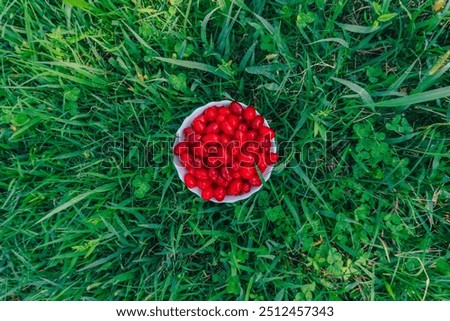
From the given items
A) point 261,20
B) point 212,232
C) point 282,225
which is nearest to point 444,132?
point 282,225

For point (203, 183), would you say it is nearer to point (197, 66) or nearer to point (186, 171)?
point (186, 171)

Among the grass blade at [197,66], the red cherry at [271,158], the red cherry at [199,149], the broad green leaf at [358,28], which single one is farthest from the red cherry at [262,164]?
the broad green leaf at [358,28]

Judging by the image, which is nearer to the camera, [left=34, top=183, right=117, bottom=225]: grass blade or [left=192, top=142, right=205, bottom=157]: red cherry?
[left=192, top=142, right=205, bottom=157]: red cherry

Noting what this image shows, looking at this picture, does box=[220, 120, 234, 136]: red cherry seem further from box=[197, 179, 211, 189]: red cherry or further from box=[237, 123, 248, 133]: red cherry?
box=[197, 179, 211, 189]: red cherry

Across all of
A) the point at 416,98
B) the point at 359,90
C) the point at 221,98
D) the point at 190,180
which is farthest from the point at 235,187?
the point at 416,98

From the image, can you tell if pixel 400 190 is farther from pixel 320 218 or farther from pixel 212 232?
pixel 212 232

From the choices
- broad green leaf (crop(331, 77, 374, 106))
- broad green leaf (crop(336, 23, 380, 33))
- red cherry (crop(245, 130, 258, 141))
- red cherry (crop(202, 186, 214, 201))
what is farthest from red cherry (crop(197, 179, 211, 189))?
broad green leaf (crop(336, 23, 380, 33))
